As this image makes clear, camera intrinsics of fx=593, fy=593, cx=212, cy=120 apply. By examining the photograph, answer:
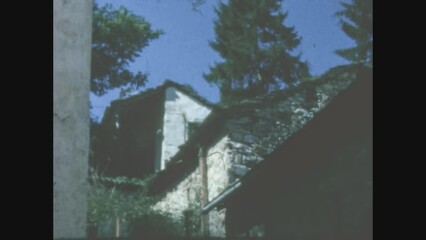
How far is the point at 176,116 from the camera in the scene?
15.1 meters

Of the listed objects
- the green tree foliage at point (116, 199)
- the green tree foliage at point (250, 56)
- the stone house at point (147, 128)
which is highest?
the green tree foliage at point (250, 56)

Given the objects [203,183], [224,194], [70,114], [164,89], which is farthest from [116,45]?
[70,114]

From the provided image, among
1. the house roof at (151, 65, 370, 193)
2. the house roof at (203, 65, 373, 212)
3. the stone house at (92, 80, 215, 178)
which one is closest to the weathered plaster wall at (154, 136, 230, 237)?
the house roof at (151, 65, 370, 193)

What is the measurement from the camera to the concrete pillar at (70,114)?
305 cm

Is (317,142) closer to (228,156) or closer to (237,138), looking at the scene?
(237,138)

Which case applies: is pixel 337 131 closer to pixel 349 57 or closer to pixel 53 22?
pixel 53 22

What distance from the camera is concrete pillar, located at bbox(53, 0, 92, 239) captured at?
3.05m

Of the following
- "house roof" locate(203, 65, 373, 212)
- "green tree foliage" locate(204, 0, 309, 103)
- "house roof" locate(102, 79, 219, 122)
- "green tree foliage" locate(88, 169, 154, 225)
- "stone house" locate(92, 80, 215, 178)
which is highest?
"green tree foliage" locate(204, 0, 309, 103)

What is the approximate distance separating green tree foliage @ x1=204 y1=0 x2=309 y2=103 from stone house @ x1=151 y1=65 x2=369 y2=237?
583cm

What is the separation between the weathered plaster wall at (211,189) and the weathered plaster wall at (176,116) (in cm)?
362

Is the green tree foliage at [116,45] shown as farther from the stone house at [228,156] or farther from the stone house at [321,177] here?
the stone house at [321,177]

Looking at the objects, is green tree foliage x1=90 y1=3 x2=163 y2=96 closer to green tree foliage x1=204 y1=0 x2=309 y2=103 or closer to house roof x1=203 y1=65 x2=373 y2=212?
green tree foliage x1=204 y1=0 x2=309 y2=103

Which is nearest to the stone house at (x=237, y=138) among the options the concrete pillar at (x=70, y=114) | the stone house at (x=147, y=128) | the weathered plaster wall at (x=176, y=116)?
the stone house at (x=147, y=128)

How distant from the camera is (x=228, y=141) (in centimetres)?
905
